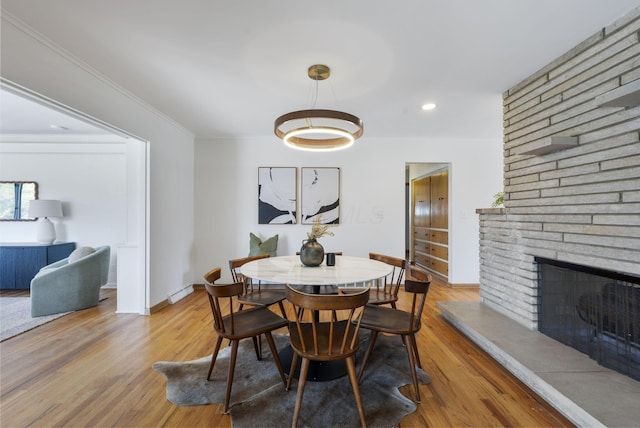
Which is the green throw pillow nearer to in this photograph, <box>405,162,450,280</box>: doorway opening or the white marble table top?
the white marble table top

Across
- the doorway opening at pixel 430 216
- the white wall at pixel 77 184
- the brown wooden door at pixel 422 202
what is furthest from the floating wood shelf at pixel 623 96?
the white wall at pixel 77 184

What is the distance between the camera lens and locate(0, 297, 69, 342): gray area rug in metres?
2.77

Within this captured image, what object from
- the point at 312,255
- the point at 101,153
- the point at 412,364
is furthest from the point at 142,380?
the point at 101,153

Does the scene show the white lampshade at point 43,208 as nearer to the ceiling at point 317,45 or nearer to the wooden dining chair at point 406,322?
the ceiling at point 317,45

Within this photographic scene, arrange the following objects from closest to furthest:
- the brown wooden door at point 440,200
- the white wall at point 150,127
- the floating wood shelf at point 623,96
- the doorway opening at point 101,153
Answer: the floating wood shelf at point 623,96 → the white wall at point 150,127 → the doorway opening at point 101,153 → the brown wooden door at point 440,200

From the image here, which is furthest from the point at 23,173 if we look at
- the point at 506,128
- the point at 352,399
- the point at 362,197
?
the point at 506,128

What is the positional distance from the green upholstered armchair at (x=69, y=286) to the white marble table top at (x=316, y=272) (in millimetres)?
2630

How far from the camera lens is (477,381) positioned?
6.48 ft

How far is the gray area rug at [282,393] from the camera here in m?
1.60

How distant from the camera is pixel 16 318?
3092mm

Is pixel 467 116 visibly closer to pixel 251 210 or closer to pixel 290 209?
pixel 290 209

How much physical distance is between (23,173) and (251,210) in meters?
3.84

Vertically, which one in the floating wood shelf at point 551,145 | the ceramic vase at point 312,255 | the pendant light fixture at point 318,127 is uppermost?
the pendant light fixture at point 318,127

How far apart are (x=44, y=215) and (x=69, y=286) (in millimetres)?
1734
